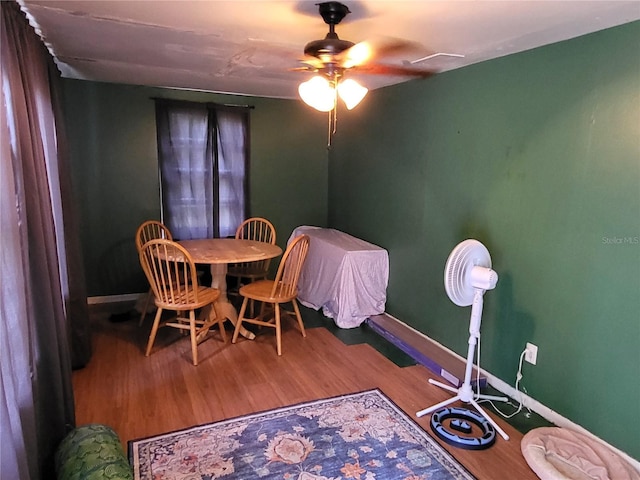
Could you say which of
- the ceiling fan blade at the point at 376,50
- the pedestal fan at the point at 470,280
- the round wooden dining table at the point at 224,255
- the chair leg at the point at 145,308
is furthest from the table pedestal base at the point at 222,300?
the ceiling fan blade at the point at 376,50

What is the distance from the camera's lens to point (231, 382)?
116 inches

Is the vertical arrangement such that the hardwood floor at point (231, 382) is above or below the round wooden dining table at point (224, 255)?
below

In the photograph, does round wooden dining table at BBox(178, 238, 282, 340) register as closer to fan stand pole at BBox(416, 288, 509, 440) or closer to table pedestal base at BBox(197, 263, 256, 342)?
table pedestal base at BBox(197, 263, 256, 342)

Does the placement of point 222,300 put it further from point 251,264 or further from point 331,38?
point 331,38

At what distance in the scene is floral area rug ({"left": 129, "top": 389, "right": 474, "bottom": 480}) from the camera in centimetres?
212

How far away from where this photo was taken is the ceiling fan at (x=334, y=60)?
78.5 inches

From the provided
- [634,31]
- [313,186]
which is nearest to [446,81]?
[634,31]

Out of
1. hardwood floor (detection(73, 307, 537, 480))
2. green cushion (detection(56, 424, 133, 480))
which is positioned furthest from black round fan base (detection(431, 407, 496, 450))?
green cushion (detection(56, 424, 133, 480))

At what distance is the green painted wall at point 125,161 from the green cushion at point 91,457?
2.81 meters

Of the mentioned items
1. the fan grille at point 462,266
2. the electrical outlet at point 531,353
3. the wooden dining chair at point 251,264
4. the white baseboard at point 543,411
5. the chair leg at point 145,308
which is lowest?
the white baseboard at point 543,411

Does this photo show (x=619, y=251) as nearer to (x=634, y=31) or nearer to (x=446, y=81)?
(x=634, y=31)

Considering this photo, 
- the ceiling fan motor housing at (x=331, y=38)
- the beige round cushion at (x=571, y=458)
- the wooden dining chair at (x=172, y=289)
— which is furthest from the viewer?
the wooden dining chair at (x=172, y=289)

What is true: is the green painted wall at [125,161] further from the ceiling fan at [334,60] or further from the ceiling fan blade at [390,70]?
the ceiling fan at [334,60]

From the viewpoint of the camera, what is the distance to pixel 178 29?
Result: 7.93ft
